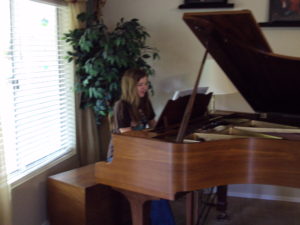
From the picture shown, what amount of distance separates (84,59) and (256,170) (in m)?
1.81

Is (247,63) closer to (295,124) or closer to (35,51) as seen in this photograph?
(295,124)

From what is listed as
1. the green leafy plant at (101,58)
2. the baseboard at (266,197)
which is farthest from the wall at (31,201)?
the baseboard at (266,197)

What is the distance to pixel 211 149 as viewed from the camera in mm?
2068

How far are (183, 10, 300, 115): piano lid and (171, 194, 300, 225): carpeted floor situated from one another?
1013mm

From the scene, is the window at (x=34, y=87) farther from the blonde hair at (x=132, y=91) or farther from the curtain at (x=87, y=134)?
the blonde hair at (x=132, y=91)

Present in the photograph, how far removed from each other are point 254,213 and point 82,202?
1610 mm

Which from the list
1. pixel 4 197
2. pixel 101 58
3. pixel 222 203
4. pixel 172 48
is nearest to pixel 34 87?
pixel 101 58

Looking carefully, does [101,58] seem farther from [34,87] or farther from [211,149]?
[211,149]

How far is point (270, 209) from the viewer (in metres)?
3.57

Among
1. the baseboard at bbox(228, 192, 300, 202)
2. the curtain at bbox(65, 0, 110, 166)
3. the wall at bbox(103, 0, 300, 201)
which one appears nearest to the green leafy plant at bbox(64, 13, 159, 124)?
the curtain at bbox(65, 0, 110, 166)

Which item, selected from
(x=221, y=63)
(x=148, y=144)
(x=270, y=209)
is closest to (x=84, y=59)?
(x=221, y=63)

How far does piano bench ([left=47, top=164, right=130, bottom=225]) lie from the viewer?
106 inches

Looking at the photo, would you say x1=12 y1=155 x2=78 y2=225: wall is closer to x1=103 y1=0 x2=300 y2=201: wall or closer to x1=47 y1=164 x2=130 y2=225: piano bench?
x1=47 y1=164 x2=130 y2=225: piano bench

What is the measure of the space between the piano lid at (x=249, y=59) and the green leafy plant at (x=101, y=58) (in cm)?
99
